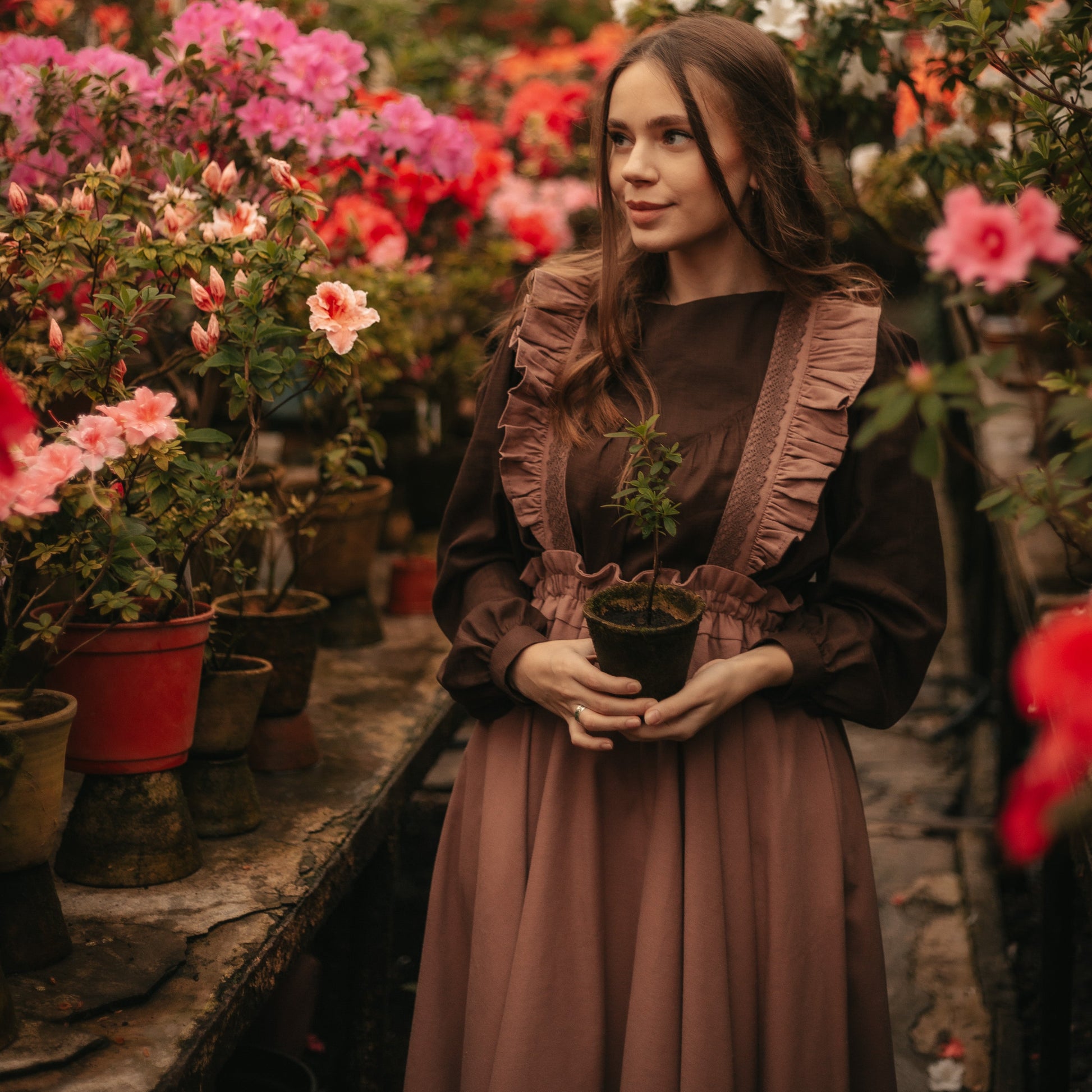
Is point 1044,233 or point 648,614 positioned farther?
point 648,614

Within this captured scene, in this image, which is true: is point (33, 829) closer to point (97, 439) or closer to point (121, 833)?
point (121, 833)

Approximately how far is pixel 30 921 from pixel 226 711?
572 millimetres

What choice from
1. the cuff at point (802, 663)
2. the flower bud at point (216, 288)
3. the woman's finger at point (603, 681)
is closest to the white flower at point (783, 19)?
the flower bud at point (216, 288)

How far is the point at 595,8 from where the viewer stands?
313 inches

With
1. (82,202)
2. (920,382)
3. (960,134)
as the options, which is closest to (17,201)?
(82,202)

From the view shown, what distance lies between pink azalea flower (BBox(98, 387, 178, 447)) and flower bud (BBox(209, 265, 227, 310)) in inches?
10.6

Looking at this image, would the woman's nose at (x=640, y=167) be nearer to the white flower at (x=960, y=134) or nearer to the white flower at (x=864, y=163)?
the white flower at (x=960, y=134)

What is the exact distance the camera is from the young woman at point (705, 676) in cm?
160

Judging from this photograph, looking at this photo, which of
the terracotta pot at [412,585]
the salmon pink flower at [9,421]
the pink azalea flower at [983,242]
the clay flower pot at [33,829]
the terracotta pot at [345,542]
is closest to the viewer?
the salmon pink flower at [9,421]

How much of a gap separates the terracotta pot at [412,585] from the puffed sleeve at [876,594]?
2.17m

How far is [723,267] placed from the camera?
5.91 ft

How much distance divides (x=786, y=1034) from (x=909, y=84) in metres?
1.96

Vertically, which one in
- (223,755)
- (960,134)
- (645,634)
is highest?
(960,134)

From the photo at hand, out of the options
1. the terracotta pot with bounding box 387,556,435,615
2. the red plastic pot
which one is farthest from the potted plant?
the terracotta pot with bounding box 387,556,435,615
